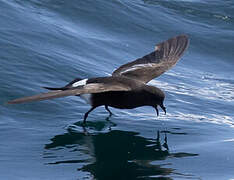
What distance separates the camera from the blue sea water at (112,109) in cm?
587

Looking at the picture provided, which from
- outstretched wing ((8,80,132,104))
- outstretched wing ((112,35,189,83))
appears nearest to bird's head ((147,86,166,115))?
outstretched wing ((8,80,132,104))

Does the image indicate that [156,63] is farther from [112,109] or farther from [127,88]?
[127,88]

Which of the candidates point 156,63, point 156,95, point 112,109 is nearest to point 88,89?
point 156,95

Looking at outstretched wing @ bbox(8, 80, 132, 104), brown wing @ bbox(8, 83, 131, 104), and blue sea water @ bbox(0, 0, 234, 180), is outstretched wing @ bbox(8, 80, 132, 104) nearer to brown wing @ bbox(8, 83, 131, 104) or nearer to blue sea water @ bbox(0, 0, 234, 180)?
brown wing @ bbox(8, 83, 131, 104)

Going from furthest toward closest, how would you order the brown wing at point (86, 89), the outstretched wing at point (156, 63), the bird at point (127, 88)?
the outstretched wing at point (156, 63)
the bird at point (127, 88)
the brown wing at point (86, 89)

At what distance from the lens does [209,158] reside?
6.15m

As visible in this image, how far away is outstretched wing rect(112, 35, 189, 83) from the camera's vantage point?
8055 millimetres

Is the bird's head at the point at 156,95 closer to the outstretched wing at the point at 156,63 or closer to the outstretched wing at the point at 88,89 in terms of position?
the outstretched wing at the point at 88,89

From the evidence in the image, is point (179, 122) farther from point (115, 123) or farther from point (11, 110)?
point (11, 110)

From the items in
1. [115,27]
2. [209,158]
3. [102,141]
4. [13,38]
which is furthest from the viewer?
[115,27]

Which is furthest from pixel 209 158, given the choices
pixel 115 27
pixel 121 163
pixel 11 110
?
pixel 115 27

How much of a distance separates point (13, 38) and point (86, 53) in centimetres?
129

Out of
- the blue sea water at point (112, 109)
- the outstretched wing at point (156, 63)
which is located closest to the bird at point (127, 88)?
the outstretched wing at point (156, 63)

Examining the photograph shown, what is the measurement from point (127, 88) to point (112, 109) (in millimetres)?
1207
